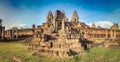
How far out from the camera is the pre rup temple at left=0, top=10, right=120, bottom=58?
43.3 m

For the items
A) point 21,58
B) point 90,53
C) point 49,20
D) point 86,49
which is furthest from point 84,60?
point 49,20

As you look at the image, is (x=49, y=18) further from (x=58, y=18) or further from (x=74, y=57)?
(x=74, y=57)

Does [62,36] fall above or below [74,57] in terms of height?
above

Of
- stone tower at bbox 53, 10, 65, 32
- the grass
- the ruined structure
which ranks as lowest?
the grass

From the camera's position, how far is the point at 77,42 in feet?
149

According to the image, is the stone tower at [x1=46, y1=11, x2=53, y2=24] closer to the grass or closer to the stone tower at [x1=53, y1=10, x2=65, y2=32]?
the stone tower at [x1=53, y1=10, x2=65, y2=32]

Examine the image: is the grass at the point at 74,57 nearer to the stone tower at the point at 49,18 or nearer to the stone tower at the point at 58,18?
the stone tower at the point at 58,18

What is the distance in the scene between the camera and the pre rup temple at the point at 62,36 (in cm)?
→ 4331

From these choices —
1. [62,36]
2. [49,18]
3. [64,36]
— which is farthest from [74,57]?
[49,18]

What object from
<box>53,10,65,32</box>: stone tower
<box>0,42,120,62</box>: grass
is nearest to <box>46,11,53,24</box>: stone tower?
<box>53,10,65,32</box>: stone tower

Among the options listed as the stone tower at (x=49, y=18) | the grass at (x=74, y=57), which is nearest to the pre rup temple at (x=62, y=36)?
the stone tower at (x=49, y=18)

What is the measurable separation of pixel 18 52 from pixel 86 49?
1334cm

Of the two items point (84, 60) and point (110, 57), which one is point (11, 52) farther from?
point (110, 57)

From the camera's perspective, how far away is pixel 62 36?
47.6m
